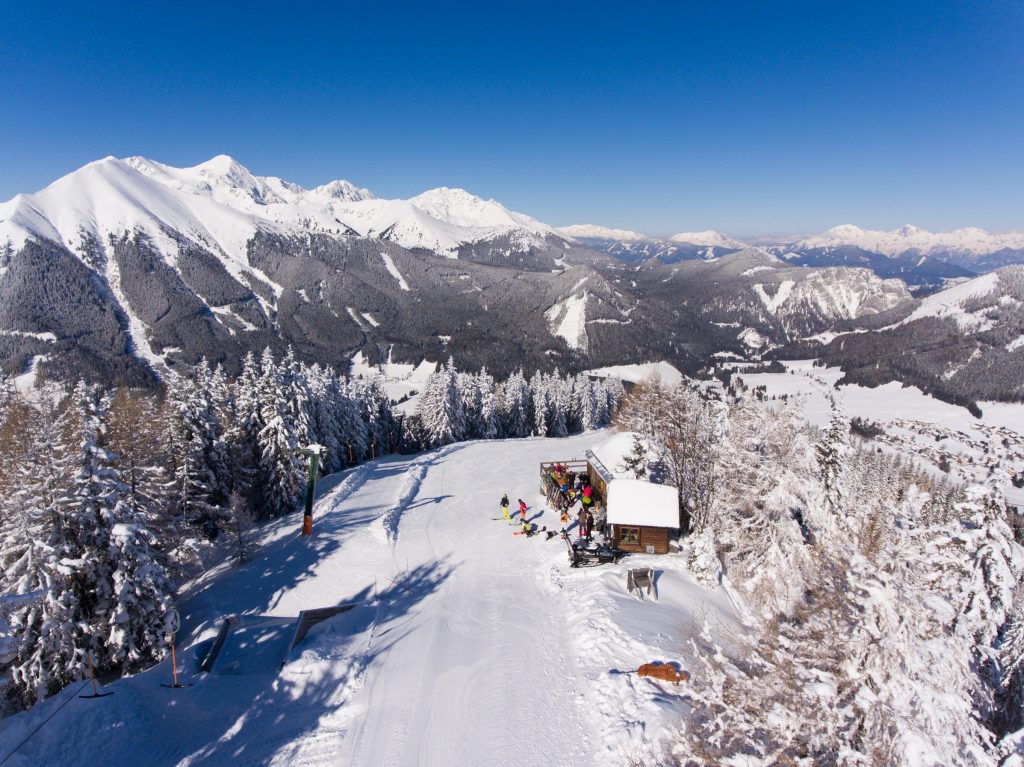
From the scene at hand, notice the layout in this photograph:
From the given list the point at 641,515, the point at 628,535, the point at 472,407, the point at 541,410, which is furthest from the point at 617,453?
the point at 472,407

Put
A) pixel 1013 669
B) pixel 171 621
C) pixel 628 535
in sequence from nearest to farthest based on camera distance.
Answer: pixel 1013 669
pixel 171 621
pixel 628 535

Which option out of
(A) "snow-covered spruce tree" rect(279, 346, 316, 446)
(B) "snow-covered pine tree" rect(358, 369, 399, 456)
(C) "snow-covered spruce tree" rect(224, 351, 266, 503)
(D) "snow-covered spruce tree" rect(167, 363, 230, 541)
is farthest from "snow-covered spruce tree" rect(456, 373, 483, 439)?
(D) "snow-covered spruce tree" rect(167, 363, 230, 541)

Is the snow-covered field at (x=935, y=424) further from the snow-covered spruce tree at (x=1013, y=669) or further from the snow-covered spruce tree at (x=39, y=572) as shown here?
the snow-covered spruce tree at (x=39, y=572)

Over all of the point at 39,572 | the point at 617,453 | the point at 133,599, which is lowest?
the point at 133,599

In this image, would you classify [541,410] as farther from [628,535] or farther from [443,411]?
[628,535]

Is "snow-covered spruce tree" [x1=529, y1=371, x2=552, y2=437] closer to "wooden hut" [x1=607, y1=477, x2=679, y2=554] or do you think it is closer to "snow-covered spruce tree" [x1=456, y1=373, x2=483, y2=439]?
"snow-covered spruce tree" [x1=456, y1=373, x2=483, y2=439]

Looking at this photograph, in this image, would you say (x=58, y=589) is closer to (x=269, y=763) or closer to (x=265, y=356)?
(x=269, y=763)
